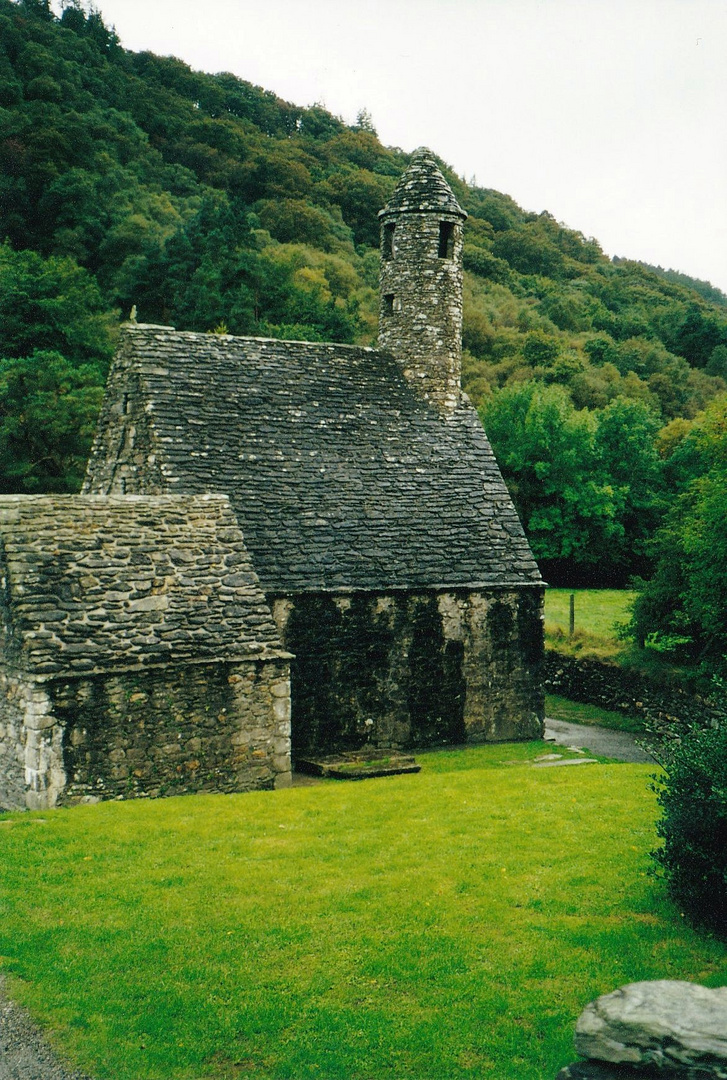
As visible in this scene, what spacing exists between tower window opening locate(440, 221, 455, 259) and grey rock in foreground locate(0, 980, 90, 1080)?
20.2 m

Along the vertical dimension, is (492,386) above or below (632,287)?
below

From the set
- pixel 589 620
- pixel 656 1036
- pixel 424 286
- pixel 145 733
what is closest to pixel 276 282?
pixel 589 620

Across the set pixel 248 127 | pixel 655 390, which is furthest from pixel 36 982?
pixel 248 127

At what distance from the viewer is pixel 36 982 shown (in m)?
7.09

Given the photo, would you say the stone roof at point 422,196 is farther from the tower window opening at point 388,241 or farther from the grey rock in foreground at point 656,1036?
the grey rock in foreground at point 656,1036

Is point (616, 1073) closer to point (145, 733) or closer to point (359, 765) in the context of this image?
point (145, 733)

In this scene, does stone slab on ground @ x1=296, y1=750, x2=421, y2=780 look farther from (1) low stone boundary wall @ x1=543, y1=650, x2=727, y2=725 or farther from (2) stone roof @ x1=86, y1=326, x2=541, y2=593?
(1) low stone boundary wall @ x1=543, y1=650, x2=727, y2=725

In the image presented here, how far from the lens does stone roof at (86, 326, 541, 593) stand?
18.1 m

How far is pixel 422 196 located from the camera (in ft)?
75.7

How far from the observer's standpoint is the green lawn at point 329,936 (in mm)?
6203

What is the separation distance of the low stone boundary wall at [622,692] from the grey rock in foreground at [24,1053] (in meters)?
17.9

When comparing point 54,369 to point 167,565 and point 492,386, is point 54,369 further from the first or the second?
point 492,386

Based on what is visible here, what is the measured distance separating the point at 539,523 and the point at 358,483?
2563 cm

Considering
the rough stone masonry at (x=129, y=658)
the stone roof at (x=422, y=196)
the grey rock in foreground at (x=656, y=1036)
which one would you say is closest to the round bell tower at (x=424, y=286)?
the stone roof at (x=422, y=196)
